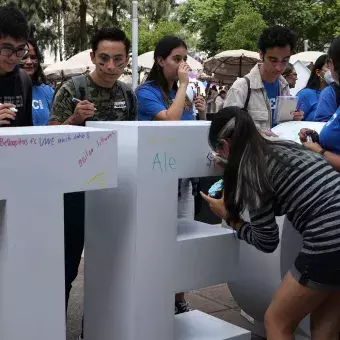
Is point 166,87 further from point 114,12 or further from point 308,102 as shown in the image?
point 114,12

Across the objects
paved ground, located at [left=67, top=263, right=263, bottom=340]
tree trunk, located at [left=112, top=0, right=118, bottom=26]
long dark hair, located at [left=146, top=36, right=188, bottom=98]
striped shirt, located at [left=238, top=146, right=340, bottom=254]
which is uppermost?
tree trunk, located at [left=112, top=0, right=118, bottom=26]

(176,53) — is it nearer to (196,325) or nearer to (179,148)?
(179,148)

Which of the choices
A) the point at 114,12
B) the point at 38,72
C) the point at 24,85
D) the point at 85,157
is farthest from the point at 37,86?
the point at 114,12

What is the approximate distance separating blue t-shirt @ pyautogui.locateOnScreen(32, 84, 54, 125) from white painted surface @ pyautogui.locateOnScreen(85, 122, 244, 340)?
1.14 m

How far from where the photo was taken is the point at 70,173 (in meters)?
2.59

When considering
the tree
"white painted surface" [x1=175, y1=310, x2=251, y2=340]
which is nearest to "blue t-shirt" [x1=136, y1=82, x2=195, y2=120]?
"white painted surface" [x1=175, y1=310, x2=251, y2=340]

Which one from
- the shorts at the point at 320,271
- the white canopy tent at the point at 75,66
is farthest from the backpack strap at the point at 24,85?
the white canopy tent at the point at 75,66

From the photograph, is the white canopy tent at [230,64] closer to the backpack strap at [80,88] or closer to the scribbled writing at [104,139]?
the backpack strap at [80,88]

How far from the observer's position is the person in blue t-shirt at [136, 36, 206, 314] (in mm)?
3732

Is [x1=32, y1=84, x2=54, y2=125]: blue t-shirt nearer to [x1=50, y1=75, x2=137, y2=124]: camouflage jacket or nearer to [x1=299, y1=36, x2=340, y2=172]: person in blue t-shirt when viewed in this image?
[x1=50, y1=75, x2=137, y2=124]: camouflage jacket

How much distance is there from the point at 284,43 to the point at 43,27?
31.4m

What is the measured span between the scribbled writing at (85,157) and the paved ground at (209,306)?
1556 mm

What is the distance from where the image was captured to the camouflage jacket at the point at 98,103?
11.0 ft

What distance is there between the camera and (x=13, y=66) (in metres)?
3.18
